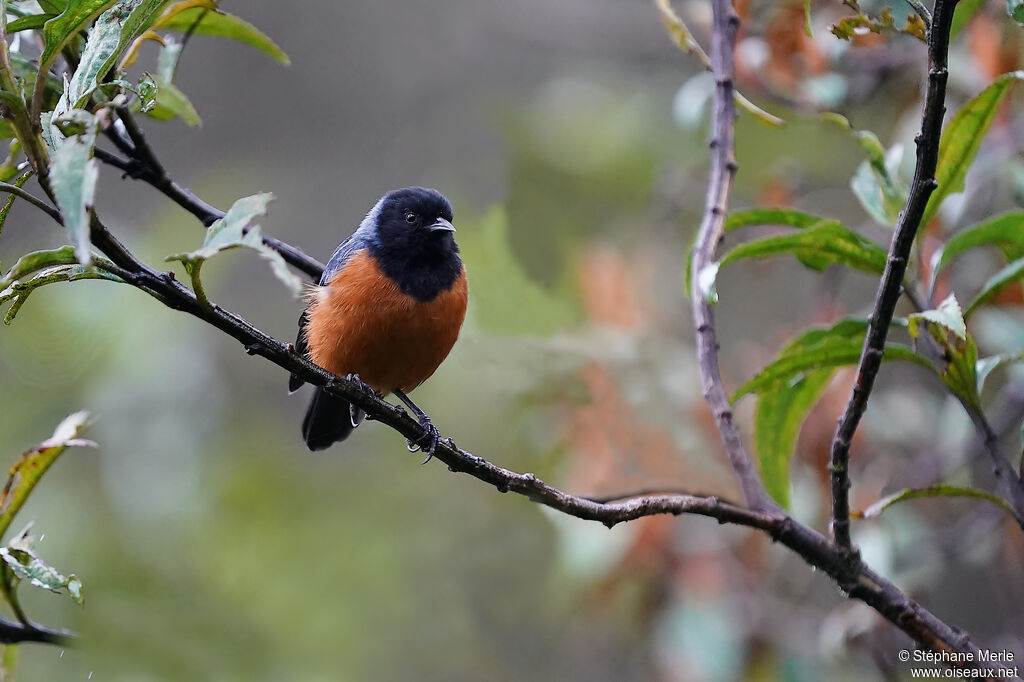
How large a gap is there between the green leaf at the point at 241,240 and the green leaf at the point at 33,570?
80 centimetres

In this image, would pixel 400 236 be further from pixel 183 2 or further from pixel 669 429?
pixel 183 2

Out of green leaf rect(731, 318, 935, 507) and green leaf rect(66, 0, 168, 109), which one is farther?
green leaf rect(731, 318, 935, 507)

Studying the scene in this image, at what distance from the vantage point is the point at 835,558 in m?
2.06

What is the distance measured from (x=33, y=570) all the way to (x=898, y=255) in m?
1.76

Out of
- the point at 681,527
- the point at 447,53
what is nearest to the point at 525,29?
the point at 447,53

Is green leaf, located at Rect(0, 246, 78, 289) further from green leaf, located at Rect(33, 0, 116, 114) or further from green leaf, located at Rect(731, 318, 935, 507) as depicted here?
green leaf, located at Rect(731, 318, 935, 507)

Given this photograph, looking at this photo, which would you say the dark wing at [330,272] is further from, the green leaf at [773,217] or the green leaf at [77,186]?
the green leaf at [77,186]

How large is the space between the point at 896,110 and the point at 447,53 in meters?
5.82

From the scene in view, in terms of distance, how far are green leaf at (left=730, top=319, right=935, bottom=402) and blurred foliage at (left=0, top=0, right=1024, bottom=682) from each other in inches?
0.5

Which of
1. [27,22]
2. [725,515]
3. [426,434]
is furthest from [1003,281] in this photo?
[27,22]

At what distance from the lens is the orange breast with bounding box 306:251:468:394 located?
3.59 meters

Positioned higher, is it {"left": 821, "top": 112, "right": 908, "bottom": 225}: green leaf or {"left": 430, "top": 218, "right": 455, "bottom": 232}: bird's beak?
{"left": 430, "top": 218, "right": 455, "bottom": 232}: bird's beak

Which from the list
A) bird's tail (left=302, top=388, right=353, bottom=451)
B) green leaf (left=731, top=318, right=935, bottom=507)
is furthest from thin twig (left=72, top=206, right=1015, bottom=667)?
bird's tail (left=302, top=388, right=353, bottom=451)

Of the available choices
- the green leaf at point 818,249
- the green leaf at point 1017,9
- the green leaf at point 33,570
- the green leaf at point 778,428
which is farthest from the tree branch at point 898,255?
the green leaf at point 33,570
